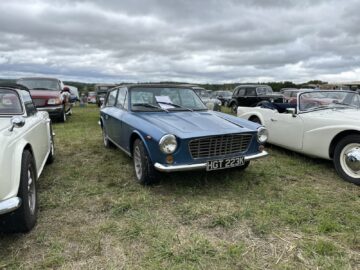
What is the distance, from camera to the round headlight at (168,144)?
3.99 metres

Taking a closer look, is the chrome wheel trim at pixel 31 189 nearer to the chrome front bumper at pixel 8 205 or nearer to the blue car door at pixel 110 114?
the chrome front bumper at pixel 8 205

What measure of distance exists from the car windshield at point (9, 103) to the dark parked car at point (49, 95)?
262 inches

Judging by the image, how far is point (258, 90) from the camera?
57.8 feet

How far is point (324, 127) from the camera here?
524 centimetres

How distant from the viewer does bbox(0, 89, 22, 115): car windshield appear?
4134 mm

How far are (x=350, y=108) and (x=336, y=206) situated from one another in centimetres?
275

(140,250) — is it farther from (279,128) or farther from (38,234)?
(279,128)

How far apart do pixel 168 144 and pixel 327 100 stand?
3.79m

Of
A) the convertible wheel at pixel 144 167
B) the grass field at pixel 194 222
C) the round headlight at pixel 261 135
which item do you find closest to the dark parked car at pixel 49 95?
the grass field at pixel 194 222

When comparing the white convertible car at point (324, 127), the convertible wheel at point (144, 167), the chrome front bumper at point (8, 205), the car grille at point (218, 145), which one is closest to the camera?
the chrome front bumper at point (8, 205)

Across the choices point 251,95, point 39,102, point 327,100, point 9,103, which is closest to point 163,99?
point 9,103

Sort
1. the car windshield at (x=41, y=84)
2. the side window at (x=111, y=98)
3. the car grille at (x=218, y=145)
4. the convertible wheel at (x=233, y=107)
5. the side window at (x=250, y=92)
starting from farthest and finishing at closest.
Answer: the convertible wheel at (x=233, y=107) < the side window at (x=250, y=92) < the car windshield at (x=41, y=84) < the side window at (x=111, y=98) < the car grille at (x=218, y=145)

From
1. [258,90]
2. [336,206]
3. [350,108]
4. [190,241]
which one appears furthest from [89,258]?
[258,90]

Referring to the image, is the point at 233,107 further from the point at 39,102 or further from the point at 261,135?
the point at 261,135
